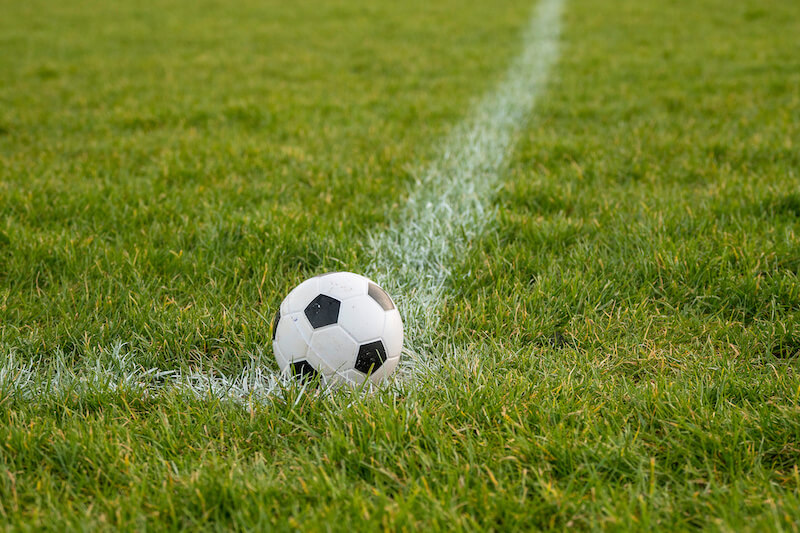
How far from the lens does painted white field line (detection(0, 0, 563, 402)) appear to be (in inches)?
81.5

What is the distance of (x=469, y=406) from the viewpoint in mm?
1900

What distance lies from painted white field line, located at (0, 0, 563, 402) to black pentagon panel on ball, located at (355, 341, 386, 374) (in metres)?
0.21

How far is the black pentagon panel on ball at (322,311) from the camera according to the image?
6.52 ft

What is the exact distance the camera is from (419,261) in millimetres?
2955

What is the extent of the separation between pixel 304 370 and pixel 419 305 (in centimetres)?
69

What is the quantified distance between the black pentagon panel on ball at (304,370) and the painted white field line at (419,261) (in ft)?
0.26

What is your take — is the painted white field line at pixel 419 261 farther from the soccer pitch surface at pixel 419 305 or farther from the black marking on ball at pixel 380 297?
the black marking on ball at pixel 380 297

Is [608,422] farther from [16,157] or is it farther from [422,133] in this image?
[16,157]

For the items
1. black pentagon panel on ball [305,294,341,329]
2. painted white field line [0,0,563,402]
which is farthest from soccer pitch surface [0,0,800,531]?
black pentagon panel on ball [305,294,341,329]

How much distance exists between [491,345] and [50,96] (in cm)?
580

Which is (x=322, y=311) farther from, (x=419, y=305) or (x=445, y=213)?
(x=445, y=213)

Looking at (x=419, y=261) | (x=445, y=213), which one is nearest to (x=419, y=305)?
(x=419, y=261)

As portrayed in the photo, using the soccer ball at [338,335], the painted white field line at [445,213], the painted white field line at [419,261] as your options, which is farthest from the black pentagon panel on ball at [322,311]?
the painted white field line at [445,213]

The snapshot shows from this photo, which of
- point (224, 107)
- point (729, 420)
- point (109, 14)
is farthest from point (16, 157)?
point (109, 14)
